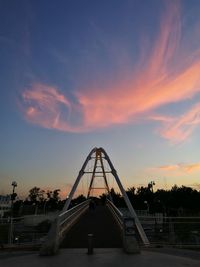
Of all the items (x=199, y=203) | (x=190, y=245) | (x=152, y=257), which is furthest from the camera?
(x=199, y=203)

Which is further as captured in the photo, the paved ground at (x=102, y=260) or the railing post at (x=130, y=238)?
the railing post at (x=130, y=238)

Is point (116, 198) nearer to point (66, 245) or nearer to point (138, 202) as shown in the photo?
point (138, 202)

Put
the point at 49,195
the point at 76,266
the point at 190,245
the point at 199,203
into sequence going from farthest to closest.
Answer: the point at 49,195 → the point at 199,203 → the point at 190,245 → the point at 76,266

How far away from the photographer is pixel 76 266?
35.6 ft

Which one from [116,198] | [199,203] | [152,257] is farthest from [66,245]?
[116,198]

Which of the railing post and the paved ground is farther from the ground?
the railing post

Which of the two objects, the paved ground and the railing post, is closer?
the paved ground

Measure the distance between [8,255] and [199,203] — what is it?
104 meters

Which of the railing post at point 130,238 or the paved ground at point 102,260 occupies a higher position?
the railing post at point 130,238

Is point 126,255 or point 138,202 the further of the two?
point 138,202

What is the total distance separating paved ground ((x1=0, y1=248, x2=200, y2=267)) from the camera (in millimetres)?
11055

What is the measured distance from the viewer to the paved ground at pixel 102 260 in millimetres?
11055

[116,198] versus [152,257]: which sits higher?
[116,198]

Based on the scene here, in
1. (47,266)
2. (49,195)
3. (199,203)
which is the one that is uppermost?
(49,195)
